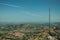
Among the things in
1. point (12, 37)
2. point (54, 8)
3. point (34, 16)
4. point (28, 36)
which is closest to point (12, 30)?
point (12, 37)

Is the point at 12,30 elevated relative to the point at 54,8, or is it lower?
lower

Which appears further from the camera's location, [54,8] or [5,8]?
[54,8]

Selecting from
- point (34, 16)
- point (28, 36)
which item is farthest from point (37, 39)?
point (34, 16)

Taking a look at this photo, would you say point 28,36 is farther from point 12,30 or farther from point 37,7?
point 37,7

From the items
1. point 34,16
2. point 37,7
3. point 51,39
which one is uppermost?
point 37,7

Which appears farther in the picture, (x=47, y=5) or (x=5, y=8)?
(x=47, y=5)

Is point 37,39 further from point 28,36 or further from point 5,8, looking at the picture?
point 5,8
